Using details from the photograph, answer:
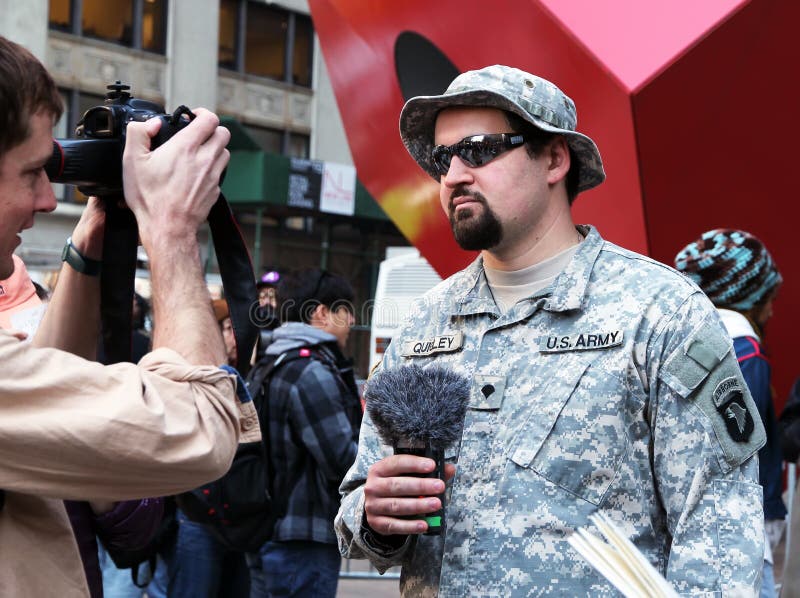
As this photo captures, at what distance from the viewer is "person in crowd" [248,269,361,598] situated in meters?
5.05

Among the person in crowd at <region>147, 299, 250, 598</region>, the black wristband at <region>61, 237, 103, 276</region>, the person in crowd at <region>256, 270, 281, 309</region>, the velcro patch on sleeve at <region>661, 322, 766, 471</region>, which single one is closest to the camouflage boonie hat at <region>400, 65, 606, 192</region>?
the velcro patch on sleeve at <region>661, 322, 766, 471</region>

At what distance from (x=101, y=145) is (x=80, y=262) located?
341 mm

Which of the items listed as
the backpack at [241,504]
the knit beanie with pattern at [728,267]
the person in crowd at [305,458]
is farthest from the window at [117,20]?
the knit beanie with pattern at [728,267]

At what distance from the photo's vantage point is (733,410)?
2527 mm

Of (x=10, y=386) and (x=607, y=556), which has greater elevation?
(x=10, y=386)

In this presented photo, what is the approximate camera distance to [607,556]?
170cm

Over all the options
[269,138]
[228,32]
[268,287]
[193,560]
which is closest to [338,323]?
[268,287]

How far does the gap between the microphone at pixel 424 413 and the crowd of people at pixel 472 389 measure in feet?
0.13

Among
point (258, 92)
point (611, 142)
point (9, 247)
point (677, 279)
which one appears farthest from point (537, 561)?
point (258, 92)

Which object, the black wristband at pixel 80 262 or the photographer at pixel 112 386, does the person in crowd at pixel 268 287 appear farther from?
the photographer at pixel 112 386

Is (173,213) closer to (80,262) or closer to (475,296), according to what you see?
(80,262)

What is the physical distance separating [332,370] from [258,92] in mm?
23848

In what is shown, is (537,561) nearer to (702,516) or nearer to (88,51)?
(702,516)

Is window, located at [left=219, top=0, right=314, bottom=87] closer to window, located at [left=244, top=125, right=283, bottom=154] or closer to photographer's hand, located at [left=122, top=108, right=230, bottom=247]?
window, located at [left=244, top=125, right=283, bottom=154]
